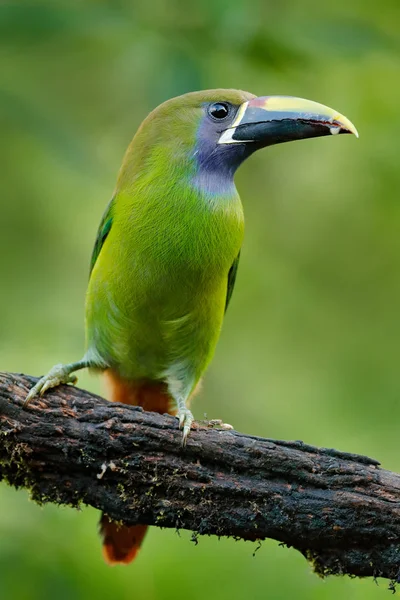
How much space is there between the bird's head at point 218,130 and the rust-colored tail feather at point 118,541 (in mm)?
1505

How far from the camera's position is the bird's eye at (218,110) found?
157 inches

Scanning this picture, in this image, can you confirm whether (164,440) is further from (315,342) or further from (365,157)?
(315,342)

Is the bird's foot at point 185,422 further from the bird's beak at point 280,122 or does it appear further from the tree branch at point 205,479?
the bird's beak at point 280,122

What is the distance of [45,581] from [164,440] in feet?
3.43

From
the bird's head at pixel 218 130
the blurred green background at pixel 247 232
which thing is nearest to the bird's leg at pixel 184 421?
the blurred green background at pixel 247 232

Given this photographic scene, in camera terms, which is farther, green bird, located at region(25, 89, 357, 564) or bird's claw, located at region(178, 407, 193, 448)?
green bird, located at region(25, 89, 357, 564)

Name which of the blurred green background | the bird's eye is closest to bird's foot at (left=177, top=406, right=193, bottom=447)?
the blurred green background

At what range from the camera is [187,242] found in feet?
12.4

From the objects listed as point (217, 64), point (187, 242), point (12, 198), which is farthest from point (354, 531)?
point (12, 198)

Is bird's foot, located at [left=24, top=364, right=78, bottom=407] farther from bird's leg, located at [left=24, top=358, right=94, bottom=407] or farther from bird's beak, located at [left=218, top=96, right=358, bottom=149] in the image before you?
bird's beak, located at [left=218, top=96, right=358, bottom=149]

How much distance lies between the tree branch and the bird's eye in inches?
56.0

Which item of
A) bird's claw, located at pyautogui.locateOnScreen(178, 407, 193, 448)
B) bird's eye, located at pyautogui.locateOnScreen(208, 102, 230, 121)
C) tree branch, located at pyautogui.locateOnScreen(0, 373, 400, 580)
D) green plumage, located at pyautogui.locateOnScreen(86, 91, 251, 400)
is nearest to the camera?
tree branch, located at pyautogui.locateOnScreen(0, 373, 400, 580)

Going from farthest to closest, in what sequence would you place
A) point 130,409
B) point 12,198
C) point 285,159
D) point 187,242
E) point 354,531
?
Answer: point 285,159, point 12,198, point 187,242, point 130,409, point 354,531

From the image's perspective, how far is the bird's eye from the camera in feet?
13.1
